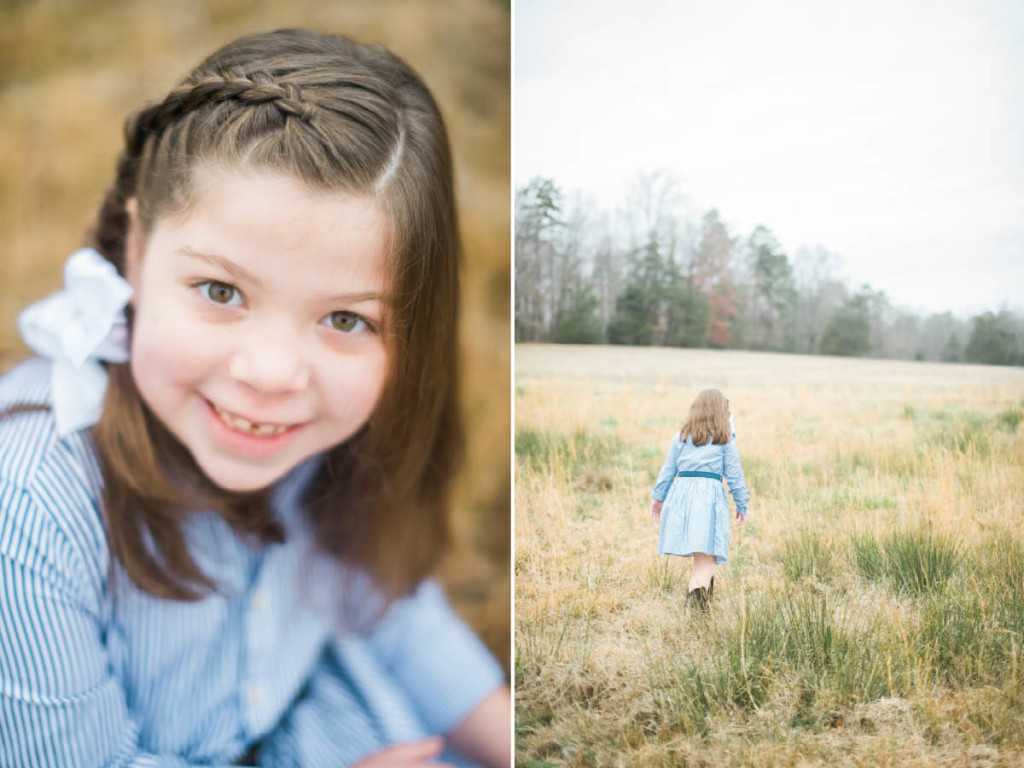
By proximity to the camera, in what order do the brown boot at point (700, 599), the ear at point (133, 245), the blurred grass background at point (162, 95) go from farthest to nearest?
the brown boot at point (700, 599) < the blurred grass background at point (162, 95) < the ear at point (133, 245)

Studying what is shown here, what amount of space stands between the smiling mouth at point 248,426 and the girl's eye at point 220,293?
12.4 inches

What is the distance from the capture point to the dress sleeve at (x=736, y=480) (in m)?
2.70

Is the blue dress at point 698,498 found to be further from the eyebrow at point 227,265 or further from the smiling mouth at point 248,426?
the eyebrow at point 227,265

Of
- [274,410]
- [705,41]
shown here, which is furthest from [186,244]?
[705,41]

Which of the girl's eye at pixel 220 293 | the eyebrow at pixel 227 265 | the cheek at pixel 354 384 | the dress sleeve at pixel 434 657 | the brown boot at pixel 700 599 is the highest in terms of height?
the eyebrow at pixel 227 265

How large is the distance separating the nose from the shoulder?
0.51 metres

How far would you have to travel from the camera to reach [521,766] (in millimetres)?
2762

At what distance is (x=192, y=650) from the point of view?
2531 millimetres

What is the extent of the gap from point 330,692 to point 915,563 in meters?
1.88

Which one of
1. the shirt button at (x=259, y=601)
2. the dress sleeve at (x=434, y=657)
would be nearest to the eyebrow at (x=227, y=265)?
the shirt button at (x=259, y=601)

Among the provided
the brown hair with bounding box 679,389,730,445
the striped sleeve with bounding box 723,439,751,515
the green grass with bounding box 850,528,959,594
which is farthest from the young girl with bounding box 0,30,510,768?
the green grass with bounding box 850,528,959,594

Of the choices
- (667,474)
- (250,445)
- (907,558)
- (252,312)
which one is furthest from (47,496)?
(907,558)

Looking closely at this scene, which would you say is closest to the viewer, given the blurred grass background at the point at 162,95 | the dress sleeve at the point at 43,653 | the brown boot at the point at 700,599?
the dress sleeve at the point at 43,653

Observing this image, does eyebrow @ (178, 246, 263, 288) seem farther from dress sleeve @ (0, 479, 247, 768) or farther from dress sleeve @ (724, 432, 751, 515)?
dress sleeve @ (724, 432, 751, 515)
